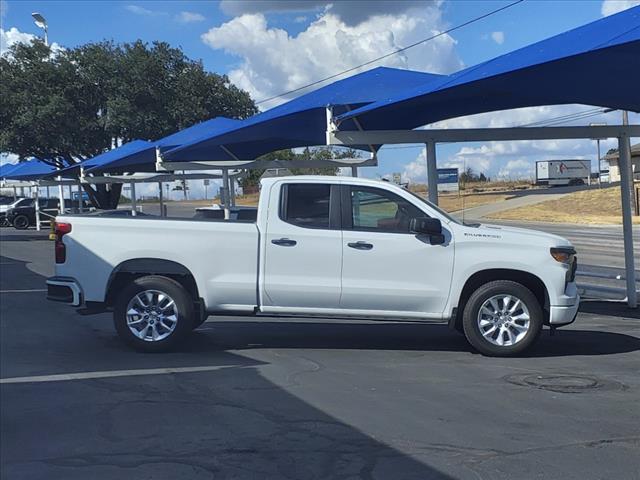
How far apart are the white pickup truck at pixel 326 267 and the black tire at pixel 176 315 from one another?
0.04 feet

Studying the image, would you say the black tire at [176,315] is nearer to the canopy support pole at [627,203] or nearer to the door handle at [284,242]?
the door handle at [284,242]

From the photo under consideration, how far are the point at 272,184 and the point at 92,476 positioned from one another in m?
4.50

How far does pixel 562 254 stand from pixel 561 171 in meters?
75.5

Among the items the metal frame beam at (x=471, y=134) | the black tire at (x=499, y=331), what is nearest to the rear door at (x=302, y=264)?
the black tire at (x=499, y=331)

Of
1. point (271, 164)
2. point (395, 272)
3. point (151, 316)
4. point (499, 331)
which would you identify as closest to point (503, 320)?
point (499, 331)

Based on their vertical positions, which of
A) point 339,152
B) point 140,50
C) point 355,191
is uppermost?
point 140,50

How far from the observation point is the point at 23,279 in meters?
15.9

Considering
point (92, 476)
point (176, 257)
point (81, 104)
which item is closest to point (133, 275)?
point (176, 257)

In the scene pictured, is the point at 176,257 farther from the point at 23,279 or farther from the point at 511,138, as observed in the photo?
the point at 23,279

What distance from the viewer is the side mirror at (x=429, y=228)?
7867 mm

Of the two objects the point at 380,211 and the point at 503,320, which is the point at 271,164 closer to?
the point at 380,211

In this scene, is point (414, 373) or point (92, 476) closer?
point (92, 476)

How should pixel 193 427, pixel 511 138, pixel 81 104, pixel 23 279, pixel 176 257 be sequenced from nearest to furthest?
pixel 193 427 < pixel 176 257 < pixel 511 138 < pixel 23 279 < pixel 81 104

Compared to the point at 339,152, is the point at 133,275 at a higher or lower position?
lower
